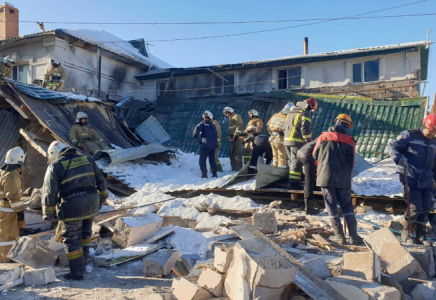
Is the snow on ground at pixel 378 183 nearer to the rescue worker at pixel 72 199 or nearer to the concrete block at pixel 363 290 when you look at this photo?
the concrete block at pixel 363 290

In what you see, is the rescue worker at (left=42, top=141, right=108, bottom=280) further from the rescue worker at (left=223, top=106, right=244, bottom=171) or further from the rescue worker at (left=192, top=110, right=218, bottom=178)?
the rescue worker at (left=223, top=106, right=244, bottom=171)

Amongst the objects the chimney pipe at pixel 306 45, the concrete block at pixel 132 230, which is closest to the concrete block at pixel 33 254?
the concrete block at pixel 132 230

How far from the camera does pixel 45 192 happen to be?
436 cm

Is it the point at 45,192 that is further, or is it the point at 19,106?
the point at 19,106

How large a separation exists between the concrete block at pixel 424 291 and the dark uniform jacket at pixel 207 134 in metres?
6.52

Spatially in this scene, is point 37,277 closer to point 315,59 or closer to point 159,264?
point 159,264

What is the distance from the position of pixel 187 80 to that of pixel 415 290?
15.8 m

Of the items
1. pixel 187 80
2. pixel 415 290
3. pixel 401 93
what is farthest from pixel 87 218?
pixel 187 80

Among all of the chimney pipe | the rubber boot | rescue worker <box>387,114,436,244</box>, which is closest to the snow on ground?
rescue worker <box>387,114,436,244</box>

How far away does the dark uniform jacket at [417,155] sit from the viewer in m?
5.30

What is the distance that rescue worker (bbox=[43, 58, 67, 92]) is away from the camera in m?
12.7

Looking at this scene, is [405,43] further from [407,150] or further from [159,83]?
[159,83]

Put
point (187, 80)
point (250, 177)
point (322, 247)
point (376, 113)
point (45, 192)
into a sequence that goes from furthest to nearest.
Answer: point (187, 80), point (376, 113), point (250, 177), point (322, 247), point (45, 192)

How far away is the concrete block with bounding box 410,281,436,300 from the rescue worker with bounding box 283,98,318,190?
372 cm
